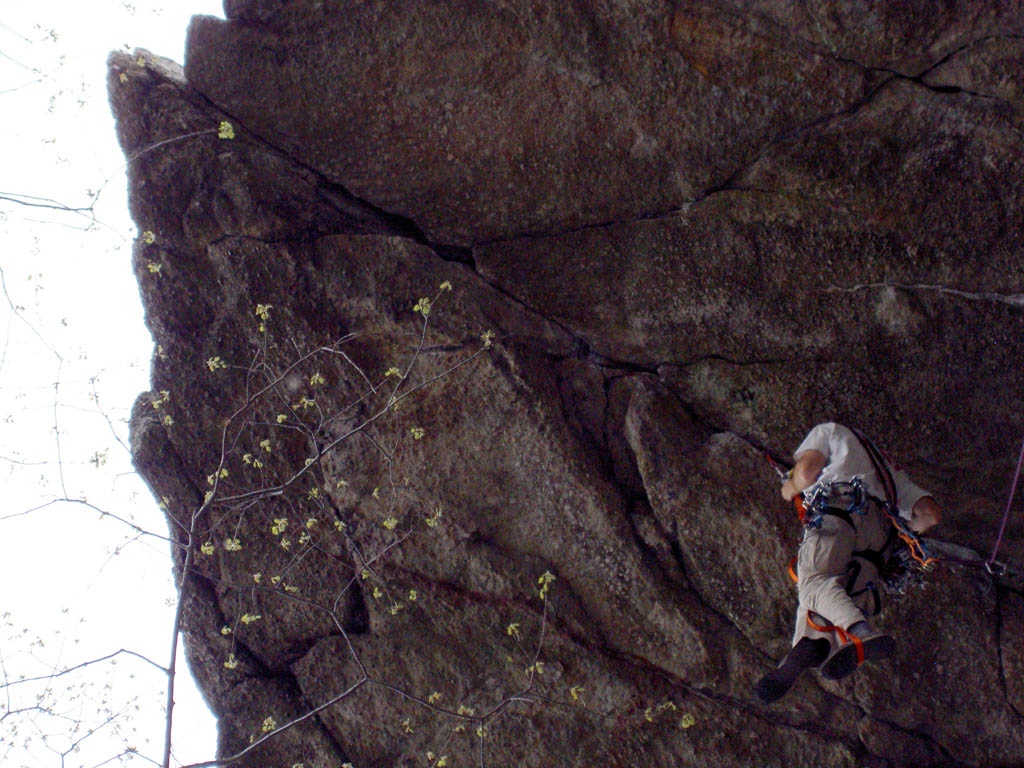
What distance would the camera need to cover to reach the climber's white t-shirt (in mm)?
5059

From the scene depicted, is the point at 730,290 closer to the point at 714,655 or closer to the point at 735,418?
the point at 735,418

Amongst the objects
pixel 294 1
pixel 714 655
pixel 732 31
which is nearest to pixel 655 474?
pixel 714 655

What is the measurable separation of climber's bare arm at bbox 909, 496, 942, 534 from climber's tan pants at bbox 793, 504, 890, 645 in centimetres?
17

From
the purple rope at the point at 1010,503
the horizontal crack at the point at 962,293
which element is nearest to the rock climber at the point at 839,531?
the purple rope at the point at 1010,503

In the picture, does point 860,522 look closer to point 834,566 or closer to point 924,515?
point 834,566

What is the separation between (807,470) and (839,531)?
421mm

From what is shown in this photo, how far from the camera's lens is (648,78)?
5.98 m

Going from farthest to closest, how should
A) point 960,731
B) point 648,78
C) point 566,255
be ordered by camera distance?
point 566,255, point 648,78, point 960,731

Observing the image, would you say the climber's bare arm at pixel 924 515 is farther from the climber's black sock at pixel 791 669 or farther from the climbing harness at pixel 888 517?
the climber's black sock at pixel 791 669

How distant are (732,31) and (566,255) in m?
2.00

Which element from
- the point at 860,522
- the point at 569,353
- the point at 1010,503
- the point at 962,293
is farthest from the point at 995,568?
the point at 569,353

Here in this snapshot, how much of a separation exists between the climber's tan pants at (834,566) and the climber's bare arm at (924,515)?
0.56ft

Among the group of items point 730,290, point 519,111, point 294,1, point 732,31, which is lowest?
point 730,290

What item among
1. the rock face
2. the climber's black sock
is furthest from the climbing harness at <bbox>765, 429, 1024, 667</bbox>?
the rock face
